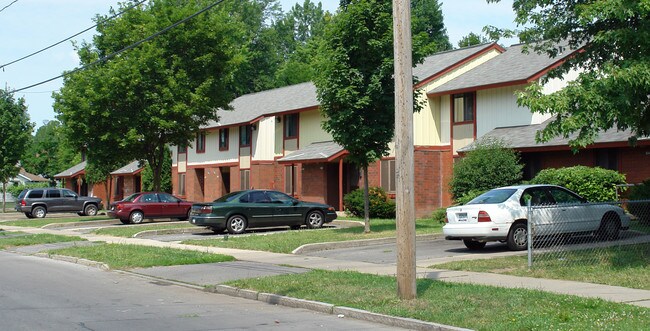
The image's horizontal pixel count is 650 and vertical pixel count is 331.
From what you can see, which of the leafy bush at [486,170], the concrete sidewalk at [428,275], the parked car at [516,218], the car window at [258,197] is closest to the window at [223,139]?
the car window at [258,197]

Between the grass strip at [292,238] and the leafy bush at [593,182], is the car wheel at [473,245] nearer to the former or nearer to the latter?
the grass strip at [292,238]

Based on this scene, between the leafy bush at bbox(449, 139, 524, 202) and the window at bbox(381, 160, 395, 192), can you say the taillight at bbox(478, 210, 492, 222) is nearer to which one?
the leafy bush at bbox(449, 139, 524, 202)

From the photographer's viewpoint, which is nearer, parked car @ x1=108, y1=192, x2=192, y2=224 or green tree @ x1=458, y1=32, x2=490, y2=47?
parked car @ x1=108, y1=192, x2=192, y2=224

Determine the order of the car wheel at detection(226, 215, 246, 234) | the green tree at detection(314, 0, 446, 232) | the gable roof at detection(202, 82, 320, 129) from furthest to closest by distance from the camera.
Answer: the gable roof at detection(202, 82, 320, 129)
the car wheel at detection(226, 215, 246, 234)
the green tree at detection(314, 0, 446, 232)

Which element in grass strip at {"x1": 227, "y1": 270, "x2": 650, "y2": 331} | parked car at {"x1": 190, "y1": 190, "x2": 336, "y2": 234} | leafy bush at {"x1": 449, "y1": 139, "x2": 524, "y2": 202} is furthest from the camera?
leafy bush at {"x1": 449, "y1": 139, "x2": 524, "y2": 202}

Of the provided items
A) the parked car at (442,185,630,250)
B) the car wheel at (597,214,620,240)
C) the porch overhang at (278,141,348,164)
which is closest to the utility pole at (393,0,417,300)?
the parked car at (442,185,630,250)

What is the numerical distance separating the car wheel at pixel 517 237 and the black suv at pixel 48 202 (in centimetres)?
3233

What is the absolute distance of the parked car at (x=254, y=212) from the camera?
25.5 m

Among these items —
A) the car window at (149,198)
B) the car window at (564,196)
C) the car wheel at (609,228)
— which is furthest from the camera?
the car window at (149,198)

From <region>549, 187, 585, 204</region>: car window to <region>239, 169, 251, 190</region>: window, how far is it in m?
27.7

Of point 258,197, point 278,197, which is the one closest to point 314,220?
point 278,197

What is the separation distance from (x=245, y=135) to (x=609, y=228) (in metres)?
29.9

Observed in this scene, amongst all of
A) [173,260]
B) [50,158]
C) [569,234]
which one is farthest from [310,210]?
[50,158]

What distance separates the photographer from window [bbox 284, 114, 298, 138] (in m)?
41.5
